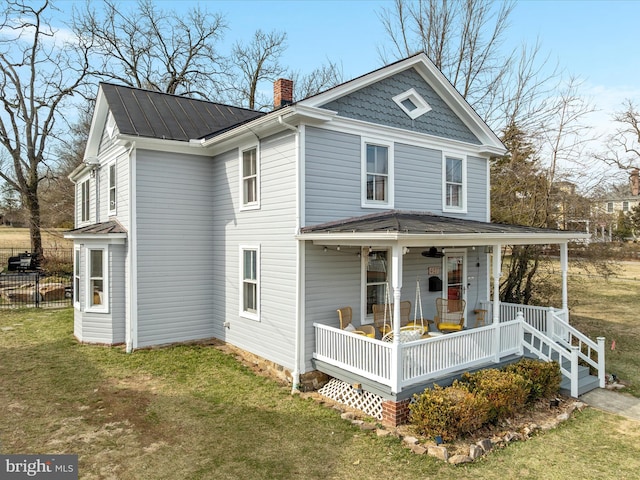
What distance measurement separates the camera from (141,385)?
8438 mm

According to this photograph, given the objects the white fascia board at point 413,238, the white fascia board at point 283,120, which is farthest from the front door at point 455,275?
the white fascia board at point 283,120

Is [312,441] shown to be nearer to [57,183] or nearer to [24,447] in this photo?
[24,447]

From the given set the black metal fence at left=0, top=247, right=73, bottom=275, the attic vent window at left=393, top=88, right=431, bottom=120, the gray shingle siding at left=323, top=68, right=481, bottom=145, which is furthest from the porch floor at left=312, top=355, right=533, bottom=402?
the black metal fence at left=0, top=247, right=73, bottom=275

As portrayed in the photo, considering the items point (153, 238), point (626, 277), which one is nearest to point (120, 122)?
point (153, 238)

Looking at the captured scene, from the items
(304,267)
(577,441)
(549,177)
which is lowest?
(577,441)

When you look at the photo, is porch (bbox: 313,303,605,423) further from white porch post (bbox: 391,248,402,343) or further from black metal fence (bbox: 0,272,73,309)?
black metal fence (bbox: 0,272,73,309)

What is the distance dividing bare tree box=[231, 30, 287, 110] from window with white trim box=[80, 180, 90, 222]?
14.7 metres

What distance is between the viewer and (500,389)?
23.0 feet

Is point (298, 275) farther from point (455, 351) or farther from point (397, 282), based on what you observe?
point (455, 351)

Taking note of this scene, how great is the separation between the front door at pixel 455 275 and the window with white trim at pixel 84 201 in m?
13.2

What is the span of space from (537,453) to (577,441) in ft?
3.03

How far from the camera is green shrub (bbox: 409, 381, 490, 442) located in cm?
631

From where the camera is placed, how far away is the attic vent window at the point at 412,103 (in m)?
10.2

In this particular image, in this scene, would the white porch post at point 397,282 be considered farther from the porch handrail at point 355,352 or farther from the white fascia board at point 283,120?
the white fascia board at point 283,120
